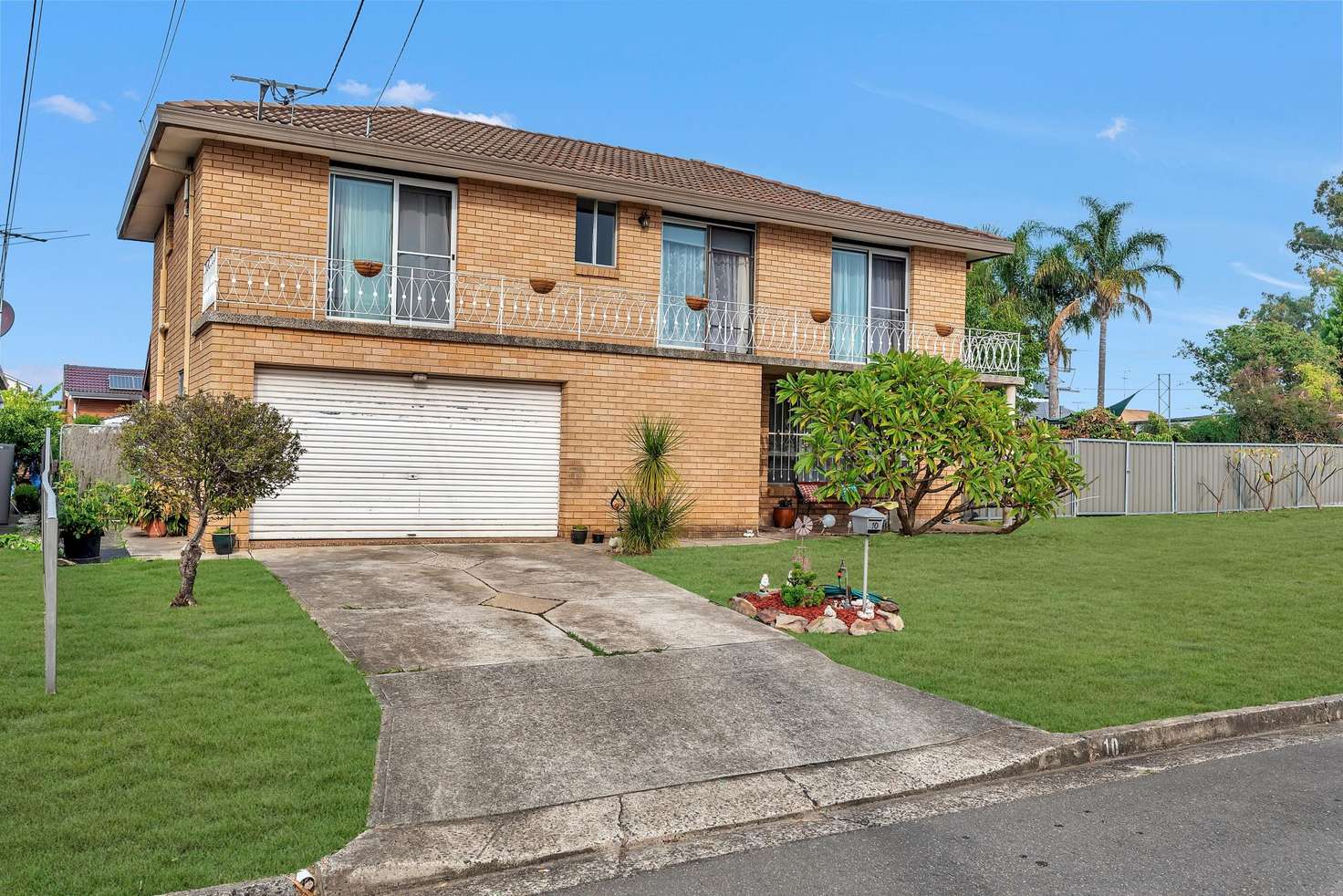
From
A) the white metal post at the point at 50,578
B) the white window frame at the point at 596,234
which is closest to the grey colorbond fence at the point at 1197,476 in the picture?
the white window frame at the point at 596,234

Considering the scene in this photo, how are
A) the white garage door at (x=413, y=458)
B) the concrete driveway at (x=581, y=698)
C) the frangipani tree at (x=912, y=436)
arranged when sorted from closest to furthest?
1. the concrete driveway at (x=581, y=698)
2. the white garage door at (x=413, y=458)
3. the frangipani tree at (x=912, y=436)

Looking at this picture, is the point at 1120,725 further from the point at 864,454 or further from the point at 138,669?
the point at 864,454

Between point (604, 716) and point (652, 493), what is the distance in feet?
26.1

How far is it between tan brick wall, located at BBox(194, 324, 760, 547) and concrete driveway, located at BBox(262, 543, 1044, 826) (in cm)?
413

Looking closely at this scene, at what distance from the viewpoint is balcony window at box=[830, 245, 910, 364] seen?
18.0m

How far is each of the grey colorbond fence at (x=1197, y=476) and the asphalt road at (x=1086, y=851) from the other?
16.9 metres

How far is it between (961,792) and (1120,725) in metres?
1.44

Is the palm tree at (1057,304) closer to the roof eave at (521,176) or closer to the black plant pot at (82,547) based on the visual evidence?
the roof eave at (521,176)

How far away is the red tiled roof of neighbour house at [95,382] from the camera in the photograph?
42594 mm

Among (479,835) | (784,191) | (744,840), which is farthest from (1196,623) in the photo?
(784,191)

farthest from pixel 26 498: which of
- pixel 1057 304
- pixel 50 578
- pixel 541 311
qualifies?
pixel 1057 304

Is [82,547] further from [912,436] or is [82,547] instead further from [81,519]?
[912,436]

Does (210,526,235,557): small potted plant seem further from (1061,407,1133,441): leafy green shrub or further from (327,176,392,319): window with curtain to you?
(1061,407,1133,441): leafy green shrub

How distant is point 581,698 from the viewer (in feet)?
20.3
